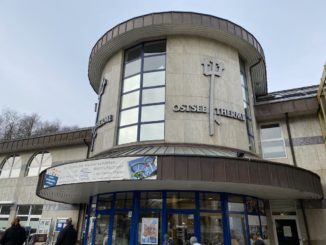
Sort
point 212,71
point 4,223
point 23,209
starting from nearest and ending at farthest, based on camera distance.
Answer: point 212,71 < point 23,209 < point 4,223

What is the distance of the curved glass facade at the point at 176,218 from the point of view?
30.3 ft

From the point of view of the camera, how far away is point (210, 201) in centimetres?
977

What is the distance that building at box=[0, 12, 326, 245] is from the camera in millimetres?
8500

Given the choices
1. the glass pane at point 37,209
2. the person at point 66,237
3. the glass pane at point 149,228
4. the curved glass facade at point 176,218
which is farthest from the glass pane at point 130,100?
the glass pane at point 37,209

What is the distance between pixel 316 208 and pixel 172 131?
687cm

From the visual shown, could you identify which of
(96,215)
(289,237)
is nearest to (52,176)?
(96,215)

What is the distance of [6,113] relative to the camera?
40219mm

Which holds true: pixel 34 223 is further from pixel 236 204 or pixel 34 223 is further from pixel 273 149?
pixel 273 149

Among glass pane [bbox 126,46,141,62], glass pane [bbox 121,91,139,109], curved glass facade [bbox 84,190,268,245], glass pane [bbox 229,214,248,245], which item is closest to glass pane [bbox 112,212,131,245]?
curved glass facade [bbox 84,190,268,245]

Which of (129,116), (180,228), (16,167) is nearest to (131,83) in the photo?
(129,116)

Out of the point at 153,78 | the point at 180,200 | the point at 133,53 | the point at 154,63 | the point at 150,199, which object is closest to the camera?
the point at 180,200

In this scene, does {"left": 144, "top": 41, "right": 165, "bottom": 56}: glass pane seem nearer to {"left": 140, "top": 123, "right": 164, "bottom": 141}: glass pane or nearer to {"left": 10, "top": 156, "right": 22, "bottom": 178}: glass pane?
{"left": 140, "top": 123, "right": 164, "bottom": 141}: glass pane

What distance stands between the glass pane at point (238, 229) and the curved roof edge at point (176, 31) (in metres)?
8.37

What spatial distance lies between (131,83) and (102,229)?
6.64m
